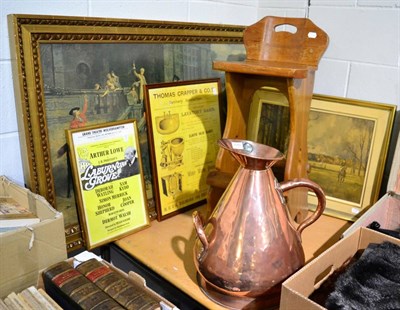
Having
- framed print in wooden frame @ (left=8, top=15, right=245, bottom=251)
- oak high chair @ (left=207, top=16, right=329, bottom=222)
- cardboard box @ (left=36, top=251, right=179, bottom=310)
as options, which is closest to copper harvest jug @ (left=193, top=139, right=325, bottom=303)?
cardboard box @ (left=36, top=251, right=179, bottom=310)

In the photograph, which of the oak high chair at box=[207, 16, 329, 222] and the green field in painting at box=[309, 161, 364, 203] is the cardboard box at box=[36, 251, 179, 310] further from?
the green field in painting at box=[309, 161, 364, 203]

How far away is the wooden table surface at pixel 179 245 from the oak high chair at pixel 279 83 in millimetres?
78

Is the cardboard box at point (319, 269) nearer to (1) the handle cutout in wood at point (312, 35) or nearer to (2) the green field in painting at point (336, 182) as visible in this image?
(2) the green field in painting at point (336, 182)

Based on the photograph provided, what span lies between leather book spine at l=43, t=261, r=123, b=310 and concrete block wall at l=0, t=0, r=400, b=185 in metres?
0.28

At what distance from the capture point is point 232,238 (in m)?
0.71

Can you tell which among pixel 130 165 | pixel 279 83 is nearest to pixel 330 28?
pixel 279 83

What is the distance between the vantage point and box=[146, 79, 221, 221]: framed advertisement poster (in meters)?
1.04

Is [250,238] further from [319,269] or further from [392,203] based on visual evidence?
[392,203]

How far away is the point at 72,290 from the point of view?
70 cm

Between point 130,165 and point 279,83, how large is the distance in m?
0.43

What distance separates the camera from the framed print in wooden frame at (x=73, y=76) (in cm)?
81

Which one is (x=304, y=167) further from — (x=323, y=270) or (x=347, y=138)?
(x=323, y=270)

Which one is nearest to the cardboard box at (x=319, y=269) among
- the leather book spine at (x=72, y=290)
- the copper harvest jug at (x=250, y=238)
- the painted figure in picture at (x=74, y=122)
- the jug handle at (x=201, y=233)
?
the copper harvest jug at (x=250, y=238)

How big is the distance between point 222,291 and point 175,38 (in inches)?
26.3
